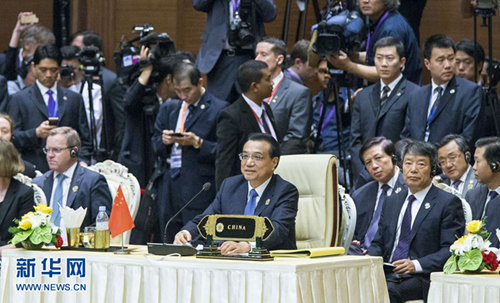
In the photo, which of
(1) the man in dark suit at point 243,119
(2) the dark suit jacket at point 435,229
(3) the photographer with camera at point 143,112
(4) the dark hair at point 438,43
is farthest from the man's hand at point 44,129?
(2) the dark suit jacket at point 435,229

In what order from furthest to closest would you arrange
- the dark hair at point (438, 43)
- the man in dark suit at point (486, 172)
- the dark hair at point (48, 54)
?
the dark hair at point (48, 54), the dark hair at point (438, 43), the man in dark suit at point (486, 172)

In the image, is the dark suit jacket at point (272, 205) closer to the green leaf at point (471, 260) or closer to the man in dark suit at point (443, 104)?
the green leaf at point (471, 260)

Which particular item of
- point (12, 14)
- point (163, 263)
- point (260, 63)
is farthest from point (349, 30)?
point (12, 14)

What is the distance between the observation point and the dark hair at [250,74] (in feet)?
23.1

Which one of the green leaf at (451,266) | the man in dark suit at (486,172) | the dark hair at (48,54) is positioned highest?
the dark hair at (48,54)

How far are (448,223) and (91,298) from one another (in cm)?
203

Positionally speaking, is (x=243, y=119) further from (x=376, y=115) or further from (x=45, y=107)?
(x=45, y=107)

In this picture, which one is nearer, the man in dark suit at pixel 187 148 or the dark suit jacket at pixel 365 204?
the dark suit jacket at pixel 365 204

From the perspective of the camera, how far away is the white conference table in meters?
4.73

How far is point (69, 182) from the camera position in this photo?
22.4 feet

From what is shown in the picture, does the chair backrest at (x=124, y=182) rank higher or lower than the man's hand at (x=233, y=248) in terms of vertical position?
higher

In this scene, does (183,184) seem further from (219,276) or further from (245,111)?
(219,276)

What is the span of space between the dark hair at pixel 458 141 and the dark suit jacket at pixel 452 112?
23 cm

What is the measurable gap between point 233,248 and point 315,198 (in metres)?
1.04
